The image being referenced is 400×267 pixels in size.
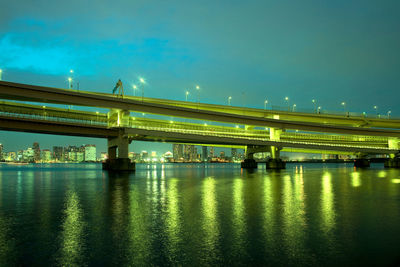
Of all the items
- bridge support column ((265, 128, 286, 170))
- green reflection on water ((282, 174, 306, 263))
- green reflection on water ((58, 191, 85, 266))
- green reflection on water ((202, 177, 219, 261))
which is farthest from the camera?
bridge support column ((265, 128, 286, 170))

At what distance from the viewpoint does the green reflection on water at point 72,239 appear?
314 inches

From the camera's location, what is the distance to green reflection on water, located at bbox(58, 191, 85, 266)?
26.1 ft

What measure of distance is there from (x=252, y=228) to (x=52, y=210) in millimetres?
10566

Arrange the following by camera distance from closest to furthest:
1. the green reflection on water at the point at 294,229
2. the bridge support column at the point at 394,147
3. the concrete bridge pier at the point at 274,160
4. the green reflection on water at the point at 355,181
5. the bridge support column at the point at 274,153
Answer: the green reflection on water at the point at 294,229, the green reflection on water at the point at 355,181, the bridge support column at the point at 274,153, the concrete bridge pier at the point at 274,160, the bridge support column at the point at 394,147

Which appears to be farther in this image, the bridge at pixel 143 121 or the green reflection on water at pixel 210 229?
the bridge at pixel 143 121

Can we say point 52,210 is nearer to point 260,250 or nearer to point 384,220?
point 260,250

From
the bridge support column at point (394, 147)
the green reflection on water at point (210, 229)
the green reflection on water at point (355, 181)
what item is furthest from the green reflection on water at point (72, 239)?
the bridge support column at point (394, 147)

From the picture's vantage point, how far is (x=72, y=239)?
9898 mm

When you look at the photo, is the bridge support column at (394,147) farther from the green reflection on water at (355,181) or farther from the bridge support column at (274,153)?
the green reflection on water at (355,181)

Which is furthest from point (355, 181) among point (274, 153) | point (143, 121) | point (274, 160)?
point (143, 121)

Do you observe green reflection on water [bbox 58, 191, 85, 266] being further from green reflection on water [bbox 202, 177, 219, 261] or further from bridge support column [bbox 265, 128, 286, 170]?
bridge support column [bbox 265, 128, 286, 170]

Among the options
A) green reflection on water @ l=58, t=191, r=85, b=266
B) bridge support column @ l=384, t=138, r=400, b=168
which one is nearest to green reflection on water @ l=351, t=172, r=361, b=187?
green reflection on water @ l=58, t=191, r=85, b=266

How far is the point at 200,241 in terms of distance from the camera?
960 centimetres

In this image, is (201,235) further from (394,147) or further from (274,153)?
(394,147)
